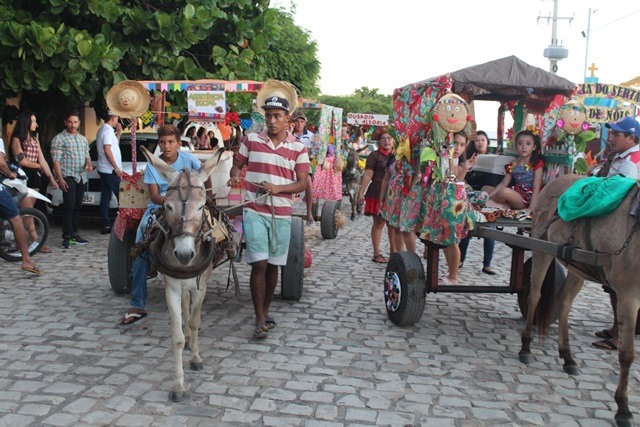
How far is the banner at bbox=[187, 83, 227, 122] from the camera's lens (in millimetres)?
10172

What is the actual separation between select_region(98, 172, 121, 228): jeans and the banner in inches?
87.0

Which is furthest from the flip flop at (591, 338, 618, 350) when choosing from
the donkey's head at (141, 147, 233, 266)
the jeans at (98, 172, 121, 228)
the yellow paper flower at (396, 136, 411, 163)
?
the jeans at (98, 172, 121, 228)

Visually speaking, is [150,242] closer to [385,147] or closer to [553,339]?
[553,339]

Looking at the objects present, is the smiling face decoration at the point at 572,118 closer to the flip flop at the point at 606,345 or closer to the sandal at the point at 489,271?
the flip flop at the point at 606,345

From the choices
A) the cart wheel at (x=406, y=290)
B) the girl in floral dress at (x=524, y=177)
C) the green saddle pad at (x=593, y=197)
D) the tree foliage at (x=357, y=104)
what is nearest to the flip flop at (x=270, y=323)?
the cart wheel at (x=406, y=290)

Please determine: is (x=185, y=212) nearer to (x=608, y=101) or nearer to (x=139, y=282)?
(x=139, y=282)

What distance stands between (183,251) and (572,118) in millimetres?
4449

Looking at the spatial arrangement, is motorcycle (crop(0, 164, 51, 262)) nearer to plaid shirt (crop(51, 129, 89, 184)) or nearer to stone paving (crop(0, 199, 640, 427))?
plaid shirt (crop(51, 129, 89, 184))

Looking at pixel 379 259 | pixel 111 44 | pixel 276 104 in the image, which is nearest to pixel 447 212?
pixel 276 104

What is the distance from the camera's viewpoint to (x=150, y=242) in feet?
17.2

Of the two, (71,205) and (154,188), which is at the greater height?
(154,188)

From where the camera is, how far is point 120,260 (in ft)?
24.0

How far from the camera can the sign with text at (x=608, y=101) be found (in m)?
8.38

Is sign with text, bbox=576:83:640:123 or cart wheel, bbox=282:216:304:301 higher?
sign with text, bbox=576:83:640:123
